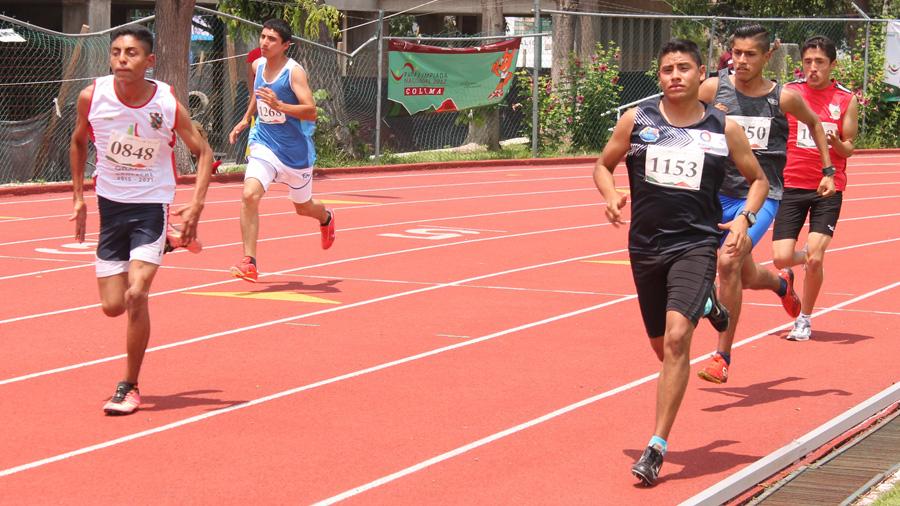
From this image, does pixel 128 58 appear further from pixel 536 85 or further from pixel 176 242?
pixel 536 85

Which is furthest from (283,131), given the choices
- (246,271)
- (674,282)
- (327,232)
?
(674,282)

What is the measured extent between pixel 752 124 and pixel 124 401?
400 centimetres

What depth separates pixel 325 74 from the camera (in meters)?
24.4

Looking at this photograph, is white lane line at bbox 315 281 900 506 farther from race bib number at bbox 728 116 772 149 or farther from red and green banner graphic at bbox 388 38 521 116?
red and green banner graphic at bbox 388 38 521 116

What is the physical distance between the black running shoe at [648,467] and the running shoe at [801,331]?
3.99 metres

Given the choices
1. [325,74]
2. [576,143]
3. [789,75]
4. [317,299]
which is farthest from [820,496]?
[789,75]

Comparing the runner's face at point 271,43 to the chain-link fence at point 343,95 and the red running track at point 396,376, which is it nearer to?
the red running track at point 396,376

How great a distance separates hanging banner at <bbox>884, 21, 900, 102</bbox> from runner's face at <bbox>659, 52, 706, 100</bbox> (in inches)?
1013

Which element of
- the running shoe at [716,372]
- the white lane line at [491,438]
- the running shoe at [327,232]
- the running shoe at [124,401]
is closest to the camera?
the white lane line at [491,438]

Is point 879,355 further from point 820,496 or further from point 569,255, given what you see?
point 569,255

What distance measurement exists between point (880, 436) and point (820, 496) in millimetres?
1216

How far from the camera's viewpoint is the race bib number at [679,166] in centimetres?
663

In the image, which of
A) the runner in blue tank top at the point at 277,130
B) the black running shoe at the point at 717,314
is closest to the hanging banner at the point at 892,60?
the runner in blue tank top at the point at 277,130

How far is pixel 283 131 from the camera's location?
12.4 meters
